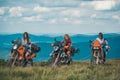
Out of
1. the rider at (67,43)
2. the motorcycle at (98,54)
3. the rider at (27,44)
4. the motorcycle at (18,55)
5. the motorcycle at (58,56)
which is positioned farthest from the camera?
the motorcycle at (98,54)

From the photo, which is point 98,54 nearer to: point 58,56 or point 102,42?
point 102,42

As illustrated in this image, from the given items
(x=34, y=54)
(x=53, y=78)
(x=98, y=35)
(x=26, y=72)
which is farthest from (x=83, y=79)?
(x=98, y=35)

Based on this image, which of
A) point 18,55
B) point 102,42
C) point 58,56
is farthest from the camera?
point 102,42

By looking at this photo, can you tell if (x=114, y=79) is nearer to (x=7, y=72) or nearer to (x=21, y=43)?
(x=7, y=72)

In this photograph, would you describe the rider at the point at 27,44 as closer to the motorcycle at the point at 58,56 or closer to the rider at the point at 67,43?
the motorcycle at the point at 58,56

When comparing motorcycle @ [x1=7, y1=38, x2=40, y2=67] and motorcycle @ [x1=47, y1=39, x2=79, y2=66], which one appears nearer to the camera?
motorcycle @ [x1=7, y1=38, x2=40, y2=67]

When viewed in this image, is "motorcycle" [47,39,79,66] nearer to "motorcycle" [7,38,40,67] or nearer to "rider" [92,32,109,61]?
"motorcycle" [7,38,40,67]

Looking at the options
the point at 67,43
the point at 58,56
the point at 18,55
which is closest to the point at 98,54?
the point at 67,43

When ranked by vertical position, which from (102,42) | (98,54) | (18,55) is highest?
(102,42)

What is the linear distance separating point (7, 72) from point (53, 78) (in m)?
2.16

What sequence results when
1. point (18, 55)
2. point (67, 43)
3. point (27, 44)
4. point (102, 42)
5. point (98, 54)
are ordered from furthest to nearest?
point (98, 54) → point (102, 42) → point (67, 43) → point (27, 44) → point (18, 55)

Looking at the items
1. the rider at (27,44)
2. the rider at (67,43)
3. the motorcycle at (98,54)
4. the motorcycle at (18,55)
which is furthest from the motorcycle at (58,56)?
the motorcycle at (98,54)

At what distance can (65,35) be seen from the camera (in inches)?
876

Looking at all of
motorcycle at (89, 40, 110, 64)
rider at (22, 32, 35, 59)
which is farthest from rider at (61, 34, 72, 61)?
rider at (22, 32, 35, 59)
